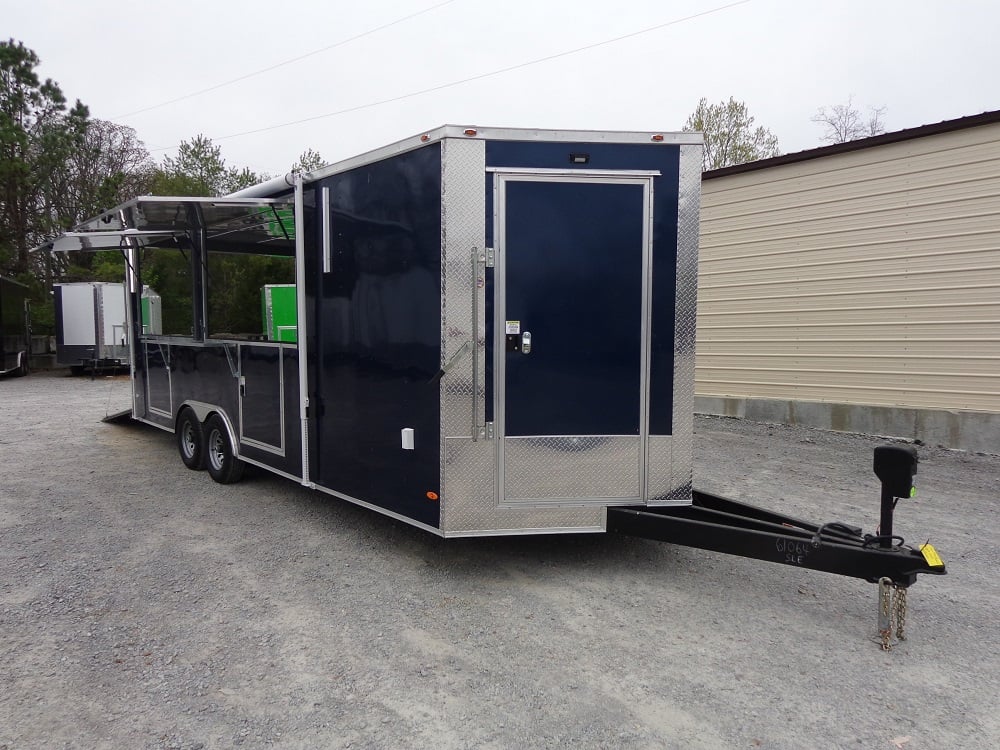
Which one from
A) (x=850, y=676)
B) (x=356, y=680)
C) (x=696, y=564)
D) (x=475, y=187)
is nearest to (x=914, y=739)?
(x=850, y=676)

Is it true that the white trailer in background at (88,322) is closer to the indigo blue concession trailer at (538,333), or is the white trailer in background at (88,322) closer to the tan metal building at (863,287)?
the tan metal building at (863,287)

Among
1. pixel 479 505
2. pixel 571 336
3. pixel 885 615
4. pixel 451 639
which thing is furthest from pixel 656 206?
pixel 451 639

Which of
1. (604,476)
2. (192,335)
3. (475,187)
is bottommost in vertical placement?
(604,476)

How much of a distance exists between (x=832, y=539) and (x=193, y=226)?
5.85 meters

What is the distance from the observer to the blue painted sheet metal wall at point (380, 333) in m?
4.02

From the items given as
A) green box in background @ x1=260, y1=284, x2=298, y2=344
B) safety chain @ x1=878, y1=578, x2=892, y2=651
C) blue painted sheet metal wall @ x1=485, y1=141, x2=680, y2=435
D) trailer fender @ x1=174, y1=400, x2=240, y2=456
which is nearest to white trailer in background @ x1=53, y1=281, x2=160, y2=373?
trailer fender @ x1=174, y1=400, x2=240, y2=456

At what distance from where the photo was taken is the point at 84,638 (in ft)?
10.9

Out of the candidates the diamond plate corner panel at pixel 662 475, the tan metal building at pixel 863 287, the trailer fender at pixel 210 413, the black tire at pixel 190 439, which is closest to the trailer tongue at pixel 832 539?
the diamond plate corner panel at pixel 662 475

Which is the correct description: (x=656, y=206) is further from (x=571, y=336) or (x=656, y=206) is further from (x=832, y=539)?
(x=832, y=539)

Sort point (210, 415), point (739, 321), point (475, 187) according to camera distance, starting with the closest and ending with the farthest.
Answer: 1. point (475, 187)
2. point (210, 415)
3. point (739, 321)

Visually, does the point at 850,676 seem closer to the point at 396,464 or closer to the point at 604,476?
the point at 604,476

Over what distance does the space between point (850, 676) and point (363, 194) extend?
369 centimetres

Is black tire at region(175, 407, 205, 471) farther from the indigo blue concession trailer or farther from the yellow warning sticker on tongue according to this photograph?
the yellow warning sticker on tongue

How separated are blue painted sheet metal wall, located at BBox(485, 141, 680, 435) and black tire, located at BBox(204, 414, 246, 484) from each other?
3277 mm
